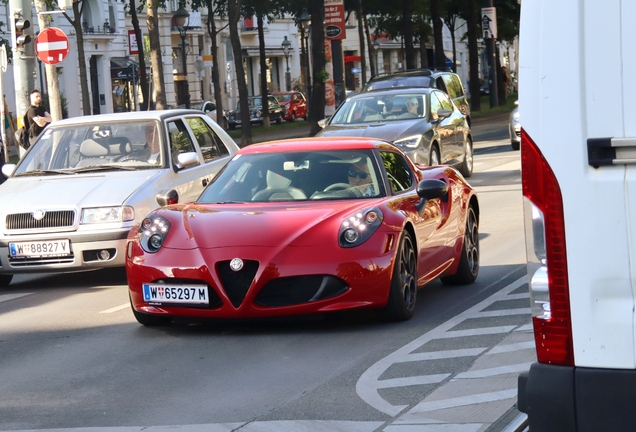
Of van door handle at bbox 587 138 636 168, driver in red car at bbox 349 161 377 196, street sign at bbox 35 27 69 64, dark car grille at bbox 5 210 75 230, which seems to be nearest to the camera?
van door handle at bbox 587 138 636 168

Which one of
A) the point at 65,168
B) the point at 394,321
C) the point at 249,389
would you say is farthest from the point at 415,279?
the point at 65,168

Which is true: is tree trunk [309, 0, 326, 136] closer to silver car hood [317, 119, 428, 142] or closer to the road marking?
silver car hood [317, 119, 428, 142]

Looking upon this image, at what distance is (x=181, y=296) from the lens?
8078 mm

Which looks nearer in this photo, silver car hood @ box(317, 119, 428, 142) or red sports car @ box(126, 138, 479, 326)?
red sports car @ box(126, 138, 479, 326)

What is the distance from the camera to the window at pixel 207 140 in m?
13.0

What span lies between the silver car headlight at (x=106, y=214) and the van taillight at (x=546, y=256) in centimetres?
755

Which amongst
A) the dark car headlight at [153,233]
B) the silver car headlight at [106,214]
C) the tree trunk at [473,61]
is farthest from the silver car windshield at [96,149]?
the tree trunk at [473,61]

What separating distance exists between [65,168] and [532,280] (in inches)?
349

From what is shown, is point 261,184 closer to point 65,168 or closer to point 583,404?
point 65,168

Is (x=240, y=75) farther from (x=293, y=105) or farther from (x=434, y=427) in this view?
(x=434, y=427)

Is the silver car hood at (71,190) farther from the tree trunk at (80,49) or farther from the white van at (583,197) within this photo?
the tree trunk at (80,49)

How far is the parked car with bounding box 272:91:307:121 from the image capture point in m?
62.9

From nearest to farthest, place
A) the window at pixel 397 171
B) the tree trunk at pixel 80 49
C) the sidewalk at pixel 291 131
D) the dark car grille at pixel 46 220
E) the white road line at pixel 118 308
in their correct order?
the window at pixel 397 171
the white road line at pixel 118 308
the dark car grille at pixel 46 220
the tree trunk at pixel 80 49
the sidewalk at pixel 291 131

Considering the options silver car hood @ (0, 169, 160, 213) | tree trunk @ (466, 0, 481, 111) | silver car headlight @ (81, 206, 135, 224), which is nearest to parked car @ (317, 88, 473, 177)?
silver car hood @ (0, 169, 160, 213)
